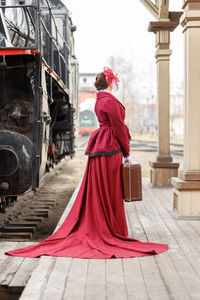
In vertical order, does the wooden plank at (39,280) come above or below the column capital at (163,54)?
below

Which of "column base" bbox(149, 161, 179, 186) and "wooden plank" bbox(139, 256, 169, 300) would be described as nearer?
"wooden plank" bbox(139, 256, 169, 300)

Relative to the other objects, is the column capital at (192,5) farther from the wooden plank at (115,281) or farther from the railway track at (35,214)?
the railway track at (35,214)

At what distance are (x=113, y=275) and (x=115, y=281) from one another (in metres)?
0.14

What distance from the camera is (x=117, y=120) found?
437cm

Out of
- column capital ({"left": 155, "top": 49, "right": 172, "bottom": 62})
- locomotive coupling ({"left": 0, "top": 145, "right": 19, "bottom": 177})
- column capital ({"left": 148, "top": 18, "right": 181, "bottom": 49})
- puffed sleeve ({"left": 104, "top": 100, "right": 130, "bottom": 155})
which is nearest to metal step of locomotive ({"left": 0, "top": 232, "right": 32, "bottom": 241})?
locomotive coupling ({"left": 0, "top": 145, "right": 19, "bottom": 177})

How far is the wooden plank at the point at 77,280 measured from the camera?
293cm

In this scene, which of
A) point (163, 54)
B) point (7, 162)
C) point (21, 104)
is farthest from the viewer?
point (163, 54)

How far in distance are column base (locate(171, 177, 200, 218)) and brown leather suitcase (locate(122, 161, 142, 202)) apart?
1.30m

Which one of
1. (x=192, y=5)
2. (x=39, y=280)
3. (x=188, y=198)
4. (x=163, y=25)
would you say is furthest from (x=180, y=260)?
(x=163, y=25)

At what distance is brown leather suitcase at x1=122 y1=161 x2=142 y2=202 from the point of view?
14.5 feet

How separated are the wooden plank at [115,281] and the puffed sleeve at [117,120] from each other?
1.28 m

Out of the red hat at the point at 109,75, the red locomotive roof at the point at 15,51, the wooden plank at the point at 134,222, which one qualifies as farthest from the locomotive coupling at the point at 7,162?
the wooden plank at the point at 134,222

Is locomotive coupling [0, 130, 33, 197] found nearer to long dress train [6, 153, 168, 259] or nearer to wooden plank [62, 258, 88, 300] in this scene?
long dress train [6, 153, 168, 259]

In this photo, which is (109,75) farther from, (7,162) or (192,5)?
(192,5)
